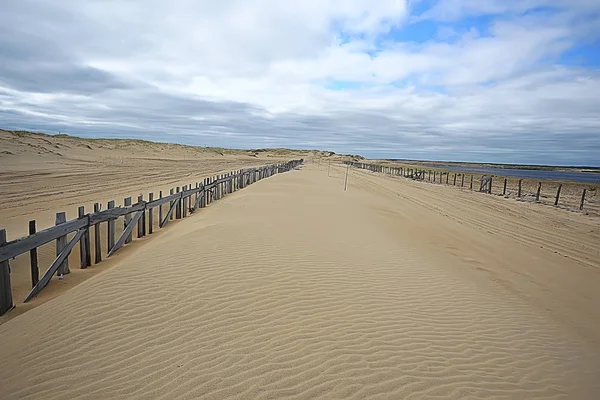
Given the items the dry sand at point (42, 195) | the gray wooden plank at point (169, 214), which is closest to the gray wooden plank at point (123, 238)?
the dry sand at point (42, 195)

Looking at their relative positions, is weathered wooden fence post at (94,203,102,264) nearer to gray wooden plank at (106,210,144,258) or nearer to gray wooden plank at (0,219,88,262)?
gray wooden plank at (106,210,144,258)

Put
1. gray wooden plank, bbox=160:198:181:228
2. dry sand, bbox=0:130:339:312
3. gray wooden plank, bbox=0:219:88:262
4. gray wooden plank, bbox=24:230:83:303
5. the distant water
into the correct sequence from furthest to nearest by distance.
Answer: the distant water
gray wooden plank, bbox=160:198:181:228
dry sand, bbox=0:130:339:312
gray wooden plank, bbox=24:230:83:303
gray wooden plank, bbox=0:219:88:262

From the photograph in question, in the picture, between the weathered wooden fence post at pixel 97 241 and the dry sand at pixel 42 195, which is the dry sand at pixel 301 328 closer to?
the weathered wooden fence post at pixel 97 241

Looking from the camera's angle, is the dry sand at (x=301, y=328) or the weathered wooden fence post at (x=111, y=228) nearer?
the dry sand at (x=301, y=328)

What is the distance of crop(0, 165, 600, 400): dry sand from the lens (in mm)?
3383

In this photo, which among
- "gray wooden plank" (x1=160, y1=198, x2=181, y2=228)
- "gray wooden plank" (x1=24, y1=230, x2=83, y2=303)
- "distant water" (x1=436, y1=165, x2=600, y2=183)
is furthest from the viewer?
"distant water" (x1=436, y1=165, x2=600, y2=183)

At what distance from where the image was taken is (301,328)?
437cm

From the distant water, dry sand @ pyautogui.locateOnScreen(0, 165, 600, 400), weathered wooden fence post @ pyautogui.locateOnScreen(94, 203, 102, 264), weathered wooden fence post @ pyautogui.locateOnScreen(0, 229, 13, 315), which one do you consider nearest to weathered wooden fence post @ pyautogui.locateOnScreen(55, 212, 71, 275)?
weathered wooden fence post @ pyautogui.locateOnScreen(94, 203, 102, 264)

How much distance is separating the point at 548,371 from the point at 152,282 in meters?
5.43

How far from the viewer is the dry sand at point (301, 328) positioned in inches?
133

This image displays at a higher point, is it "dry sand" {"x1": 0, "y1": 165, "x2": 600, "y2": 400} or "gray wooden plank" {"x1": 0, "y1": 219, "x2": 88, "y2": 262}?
"gray wooden plank" {"x1": 0, "y1": 219, "x2": 88, "y2": 262}

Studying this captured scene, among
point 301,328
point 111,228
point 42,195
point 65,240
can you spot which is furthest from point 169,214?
point 301,328

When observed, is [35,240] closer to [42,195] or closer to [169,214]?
[169,214]

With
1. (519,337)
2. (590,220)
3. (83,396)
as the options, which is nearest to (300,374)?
(83,396)
